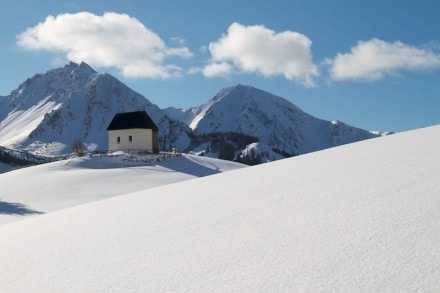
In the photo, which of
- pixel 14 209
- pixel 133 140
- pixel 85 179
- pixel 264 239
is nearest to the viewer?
pixel 264 239

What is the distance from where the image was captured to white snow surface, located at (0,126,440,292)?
5.15 metres

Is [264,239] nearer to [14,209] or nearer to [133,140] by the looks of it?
[14,209]

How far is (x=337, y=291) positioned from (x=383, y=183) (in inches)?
167

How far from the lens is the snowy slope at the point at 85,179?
25.5 meters

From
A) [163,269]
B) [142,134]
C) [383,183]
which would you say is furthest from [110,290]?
[142,134]

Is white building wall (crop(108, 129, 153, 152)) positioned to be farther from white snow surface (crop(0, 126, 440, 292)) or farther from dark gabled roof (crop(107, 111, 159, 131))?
white snow surface (crop(0, 126, 440, 292))

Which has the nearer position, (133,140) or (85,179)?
(85,179)

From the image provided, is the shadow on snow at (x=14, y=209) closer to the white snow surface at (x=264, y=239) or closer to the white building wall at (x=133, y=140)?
the white snow surface at (x=264, y=239)

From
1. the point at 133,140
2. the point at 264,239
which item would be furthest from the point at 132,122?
the point at 264,239

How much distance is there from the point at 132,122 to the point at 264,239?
152 feet

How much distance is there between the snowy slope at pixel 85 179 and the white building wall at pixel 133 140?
16.0ft

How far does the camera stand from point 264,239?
21.5ft

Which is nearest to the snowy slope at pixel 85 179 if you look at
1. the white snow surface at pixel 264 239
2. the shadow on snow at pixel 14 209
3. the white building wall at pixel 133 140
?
the shadow on snow at pixel 14 209

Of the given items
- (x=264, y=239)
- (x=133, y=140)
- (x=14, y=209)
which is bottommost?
(x=14, y=209)
